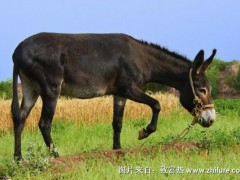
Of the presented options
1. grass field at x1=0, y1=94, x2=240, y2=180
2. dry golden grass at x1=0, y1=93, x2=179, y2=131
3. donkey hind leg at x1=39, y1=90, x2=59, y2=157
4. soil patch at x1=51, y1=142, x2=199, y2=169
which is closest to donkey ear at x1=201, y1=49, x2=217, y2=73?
grass field at x1=0, y1=94, x2=240, y2=180

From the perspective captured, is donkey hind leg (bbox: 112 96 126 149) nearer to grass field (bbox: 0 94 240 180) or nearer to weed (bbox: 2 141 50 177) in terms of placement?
grass field (bbox: 0 94 240 180)

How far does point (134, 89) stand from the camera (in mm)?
10656

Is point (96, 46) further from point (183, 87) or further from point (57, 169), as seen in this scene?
point (57, 169)

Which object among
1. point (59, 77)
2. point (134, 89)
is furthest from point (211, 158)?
point (59, 77)

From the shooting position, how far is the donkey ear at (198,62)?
10.7 m

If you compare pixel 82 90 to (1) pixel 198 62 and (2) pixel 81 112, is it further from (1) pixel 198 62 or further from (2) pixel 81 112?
(2) pixel 81 112

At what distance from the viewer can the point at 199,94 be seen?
36.3 ft

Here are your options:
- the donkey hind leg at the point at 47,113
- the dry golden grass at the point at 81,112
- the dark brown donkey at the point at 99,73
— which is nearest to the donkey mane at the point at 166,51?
the dark brown donkey at the point at 99,73

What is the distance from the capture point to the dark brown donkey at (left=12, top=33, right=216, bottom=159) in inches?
394

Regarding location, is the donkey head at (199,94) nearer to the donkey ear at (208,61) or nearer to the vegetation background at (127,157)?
the donkey ear at (208,61)

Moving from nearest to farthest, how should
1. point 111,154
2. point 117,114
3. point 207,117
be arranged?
point 111,154 → point 207,117 → point 117,114

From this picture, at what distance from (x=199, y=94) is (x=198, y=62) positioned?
2.41 ft

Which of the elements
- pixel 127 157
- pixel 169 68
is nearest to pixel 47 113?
pixel 127 157

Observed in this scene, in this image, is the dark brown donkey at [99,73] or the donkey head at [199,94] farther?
the donkey head at [199,94]
